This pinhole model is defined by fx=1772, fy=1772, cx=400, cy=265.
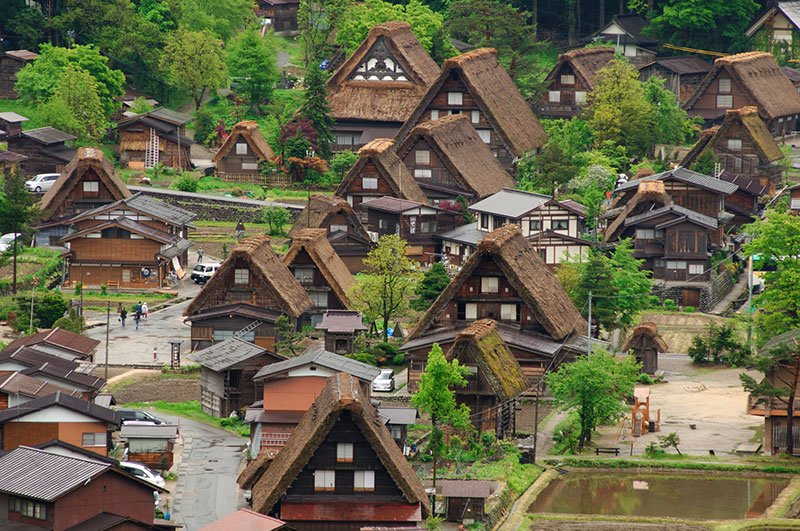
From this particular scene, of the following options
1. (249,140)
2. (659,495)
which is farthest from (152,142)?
(659,495)

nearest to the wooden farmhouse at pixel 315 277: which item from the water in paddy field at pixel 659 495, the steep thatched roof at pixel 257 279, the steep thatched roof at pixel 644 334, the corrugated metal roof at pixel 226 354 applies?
the steep thatched roof at pixel 257 279

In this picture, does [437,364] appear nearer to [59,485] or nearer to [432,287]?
[59,485]


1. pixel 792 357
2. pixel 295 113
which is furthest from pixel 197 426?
pixel 295 113

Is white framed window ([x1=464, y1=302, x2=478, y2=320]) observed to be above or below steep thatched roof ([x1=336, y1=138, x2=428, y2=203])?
below

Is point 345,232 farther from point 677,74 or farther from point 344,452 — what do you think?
point 344,452

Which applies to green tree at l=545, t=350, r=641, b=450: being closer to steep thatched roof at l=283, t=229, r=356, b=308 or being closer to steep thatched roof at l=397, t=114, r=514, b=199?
steep thatched roof at l=283, t=229, r=356, b=308

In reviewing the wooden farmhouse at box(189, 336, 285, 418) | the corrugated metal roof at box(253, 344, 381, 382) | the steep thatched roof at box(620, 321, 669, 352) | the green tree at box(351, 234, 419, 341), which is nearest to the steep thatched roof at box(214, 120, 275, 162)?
the green tree at box(351, 234, 419, 341)

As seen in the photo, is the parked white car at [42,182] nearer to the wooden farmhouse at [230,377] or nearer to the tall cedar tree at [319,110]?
the tall cedar tree at [319,110]
